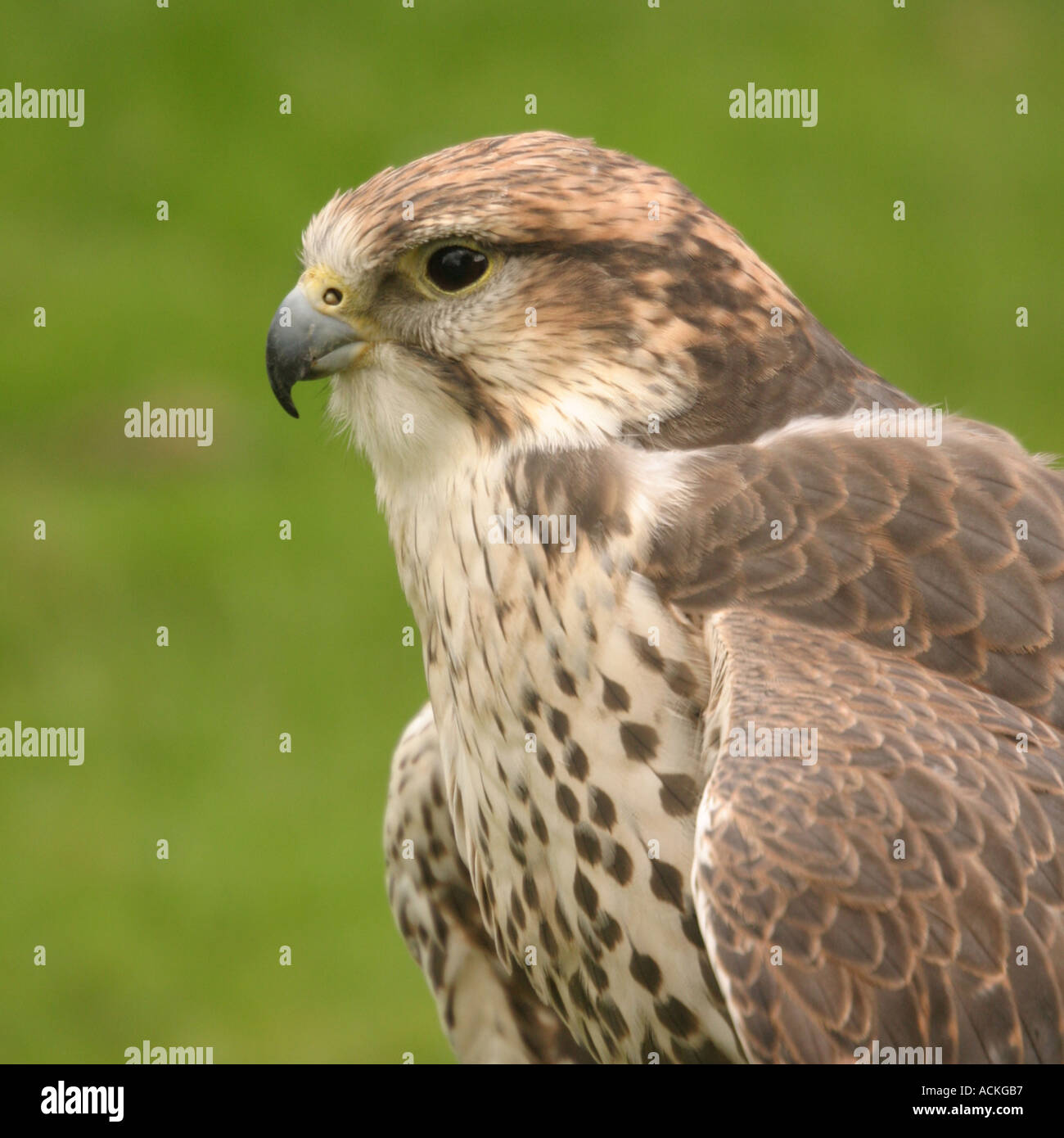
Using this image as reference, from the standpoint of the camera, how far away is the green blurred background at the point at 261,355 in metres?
7.21

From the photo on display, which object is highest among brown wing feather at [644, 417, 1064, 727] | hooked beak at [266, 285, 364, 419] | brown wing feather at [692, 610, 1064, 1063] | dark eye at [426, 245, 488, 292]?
dark eye at [426, 245, 488, 292]

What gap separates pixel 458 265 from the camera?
3254 mm

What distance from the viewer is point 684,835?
3.10 metres

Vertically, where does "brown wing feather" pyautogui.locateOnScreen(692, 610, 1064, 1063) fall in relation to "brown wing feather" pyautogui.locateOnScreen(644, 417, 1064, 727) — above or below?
below

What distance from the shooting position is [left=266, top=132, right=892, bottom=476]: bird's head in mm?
3203

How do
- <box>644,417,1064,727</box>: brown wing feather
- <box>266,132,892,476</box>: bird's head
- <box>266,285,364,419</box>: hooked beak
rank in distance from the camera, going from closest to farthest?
<box>644,417,1064,727</box>: brown wing feather, <box>266,132,892,476</box>: bird's head, <box>266,285,364,419</box>: hooked beak

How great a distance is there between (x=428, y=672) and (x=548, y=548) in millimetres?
490

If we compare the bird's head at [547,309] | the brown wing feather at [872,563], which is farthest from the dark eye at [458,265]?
the brown wing feather at [872,563]

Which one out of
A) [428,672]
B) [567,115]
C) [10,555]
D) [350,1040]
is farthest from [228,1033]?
[567,115]

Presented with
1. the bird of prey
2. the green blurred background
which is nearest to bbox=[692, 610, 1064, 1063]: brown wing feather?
the bird of prey

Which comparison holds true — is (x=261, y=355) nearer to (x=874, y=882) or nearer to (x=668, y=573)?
(x=668, y=573)

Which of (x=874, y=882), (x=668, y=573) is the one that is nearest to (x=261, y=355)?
(x=668, y=573)

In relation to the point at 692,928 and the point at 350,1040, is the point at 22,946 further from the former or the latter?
the point at 692,928

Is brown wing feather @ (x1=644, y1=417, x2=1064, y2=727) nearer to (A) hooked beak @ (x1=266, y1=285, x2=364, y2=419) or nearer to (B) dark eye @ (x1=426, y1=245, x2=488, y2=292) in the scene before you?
(B) dark eye @ (x1=426, y1=245, x2=488, y2=292)
